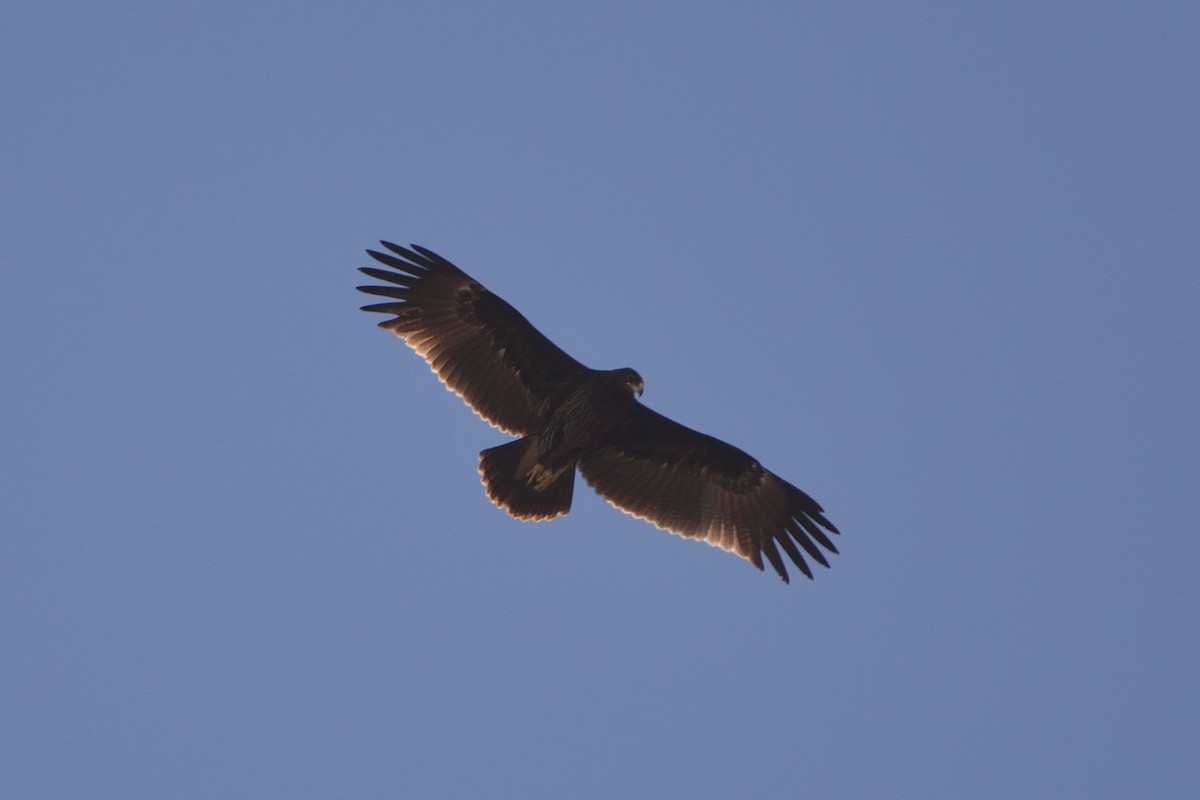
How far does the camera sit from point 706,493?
13.1 meters

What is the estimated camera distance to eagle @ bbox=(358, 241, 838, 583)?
40.2ft

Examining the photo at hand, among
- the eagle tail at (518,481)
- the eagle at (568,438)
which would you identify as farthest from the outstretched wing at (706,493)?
the eagle tail at (518,481)

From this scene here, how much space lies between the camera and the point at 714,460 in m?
13.0

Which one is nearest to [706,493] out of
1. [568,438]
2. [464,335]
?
[568,438]

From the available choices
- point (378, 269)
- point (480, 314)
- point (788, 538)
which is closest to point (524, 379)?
point (480, 314)

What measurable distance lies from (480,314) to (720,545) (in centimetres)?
297

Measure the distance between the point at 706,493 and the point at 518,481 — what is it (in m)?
1.84

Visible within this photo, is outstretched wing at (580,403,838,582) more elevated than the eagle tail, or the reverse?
outstretched wing at (580,403,838,582)

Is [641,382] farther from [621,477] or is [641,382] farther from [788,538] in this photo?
[788,538]

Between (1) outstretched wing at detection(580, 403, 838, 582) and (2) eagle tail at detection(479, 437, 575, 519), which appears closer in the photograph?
(2) eagle tail at detection(479, 437, 575, 519)

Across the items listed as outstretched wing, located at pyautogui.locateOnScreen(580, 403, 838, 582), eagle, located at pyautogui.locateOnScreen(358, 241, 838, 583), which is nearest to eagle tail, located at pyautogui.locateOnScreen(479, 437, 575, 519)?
eagle, located at pyautogui.locateOnScreen(358, 241, 838, 583)

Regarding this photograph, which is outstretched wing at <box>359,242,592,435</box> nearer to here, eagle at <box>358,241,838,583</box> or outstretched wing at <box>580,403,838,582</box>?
eagle at <box>358,241,838,583</box>

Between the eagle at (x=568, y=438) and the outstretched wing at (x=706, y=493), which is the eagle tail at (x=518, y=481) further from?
the outstretched wing at (x=706, y=493)

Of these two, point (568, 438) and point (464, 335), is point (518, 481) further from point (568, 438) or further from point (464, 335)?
point (464, 335)
